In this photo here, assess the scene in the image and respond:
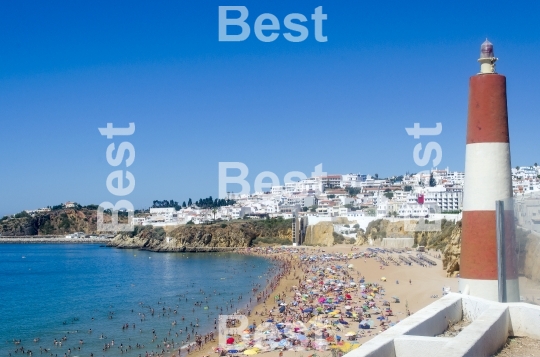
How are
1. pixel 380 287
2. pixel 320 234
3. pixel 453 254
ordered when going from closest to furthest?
pixel 453 254 < pixel 380 287 < pixel 320 234

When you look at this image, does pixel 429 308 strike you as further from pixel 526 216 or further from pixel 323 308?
pixel 323 308

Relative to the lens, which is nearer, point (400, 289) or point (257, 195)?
point (400, 289)

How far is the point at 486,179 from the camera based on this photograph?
7.11 meters

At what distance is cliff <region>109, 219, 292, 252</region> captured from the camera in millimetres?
69438

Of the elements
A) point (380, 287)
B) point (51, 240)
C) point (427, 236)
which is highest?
point (427, 236)

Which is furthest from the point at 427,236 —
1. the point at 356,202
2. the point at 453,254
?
the point at 356,202

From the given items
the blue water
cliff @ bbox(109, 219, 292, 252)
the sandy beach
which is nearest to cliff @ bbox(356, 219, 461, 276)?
the sandy beach

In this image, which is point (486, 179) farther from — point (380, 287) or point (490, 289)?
point (380, 287)

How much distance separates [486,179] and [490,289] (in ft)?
4.62

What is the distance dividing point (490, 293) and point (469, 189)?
1359mm

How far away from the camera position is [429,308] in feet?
19.1

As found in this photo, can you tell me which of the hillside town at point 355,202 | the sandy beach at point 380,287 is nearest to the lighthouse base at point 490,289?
the sandy beach at point 380,287

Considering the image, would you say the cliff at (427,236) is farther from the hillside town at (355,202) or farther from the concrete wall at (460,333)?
the concrete wall at (460,333)

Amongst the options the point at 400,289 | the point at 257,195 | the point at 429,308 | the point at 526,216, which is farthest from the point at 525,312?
the point at 257,195
